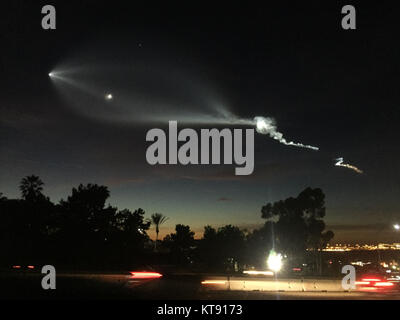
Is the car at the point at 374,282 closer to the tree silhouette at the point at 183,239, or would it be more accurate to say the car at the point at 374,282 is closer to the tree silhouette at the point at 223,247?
the tree silhouette at the point at 223,247

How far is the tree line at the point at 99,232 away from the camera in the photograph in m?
42.3

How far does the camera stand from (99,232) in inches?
1879

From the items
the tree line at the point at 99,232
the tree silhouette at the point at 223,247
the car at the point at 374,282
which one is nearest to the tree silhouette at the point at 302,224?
the tree line at the point at 99,232

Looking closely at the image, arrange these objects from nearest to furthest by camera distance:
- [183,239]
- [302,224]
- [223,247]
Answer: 1. [302,224]
2. [223,247]
3. [183,239]

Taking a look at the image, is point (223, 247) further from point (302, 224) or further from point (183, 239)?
point (302, 224)

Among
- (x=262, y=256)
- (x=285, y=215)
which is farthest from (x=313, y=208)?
(x=262, y=256)

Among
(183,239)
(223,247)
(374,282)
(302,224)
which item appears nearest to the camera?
(374,282)

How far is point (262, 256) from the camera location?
173 ft

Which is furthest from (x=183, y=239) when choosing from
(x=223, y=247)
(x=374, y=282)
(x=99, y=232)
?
(x=374, y=282)

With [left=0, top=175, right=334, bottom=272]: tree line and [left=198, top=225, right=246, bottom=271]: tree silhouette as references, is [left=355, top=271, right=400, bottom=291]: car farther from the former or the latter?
[left=198, top=225, right=246, bottom=271]: tree silhouette

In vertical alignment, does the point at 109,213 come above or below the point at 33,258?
above
